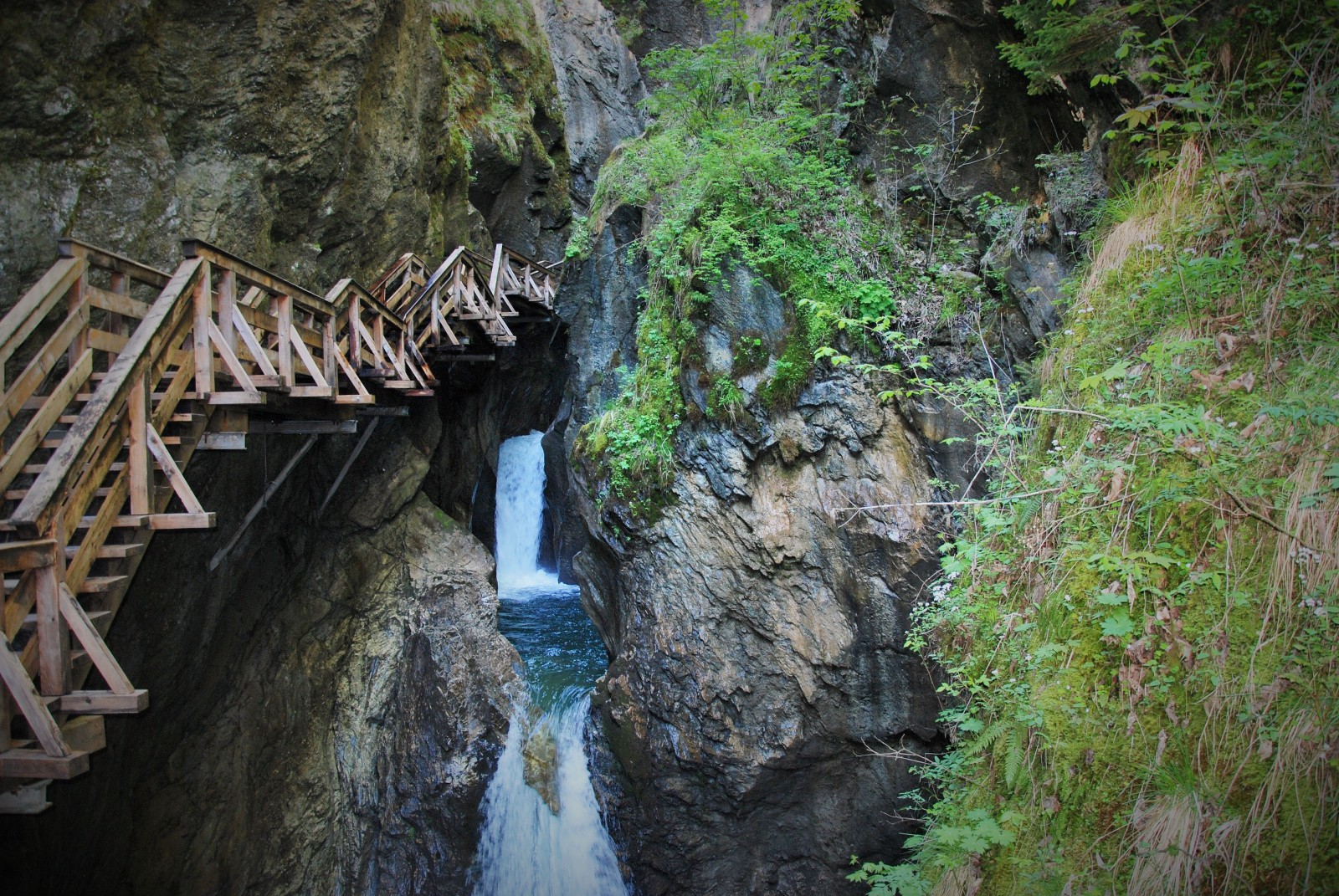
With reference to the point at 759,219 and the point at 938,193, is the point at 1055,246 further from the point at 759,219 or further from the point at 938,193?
the point at 759,219

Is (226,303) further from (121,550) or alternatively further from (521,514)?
(521,514)

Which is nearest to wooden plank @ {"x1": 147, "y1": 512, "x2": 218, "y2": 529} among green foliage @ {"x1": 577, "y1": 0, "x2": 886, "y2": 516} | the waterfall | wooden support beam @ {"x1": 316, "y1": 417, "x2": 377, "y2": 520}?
wooden support beam @ {"x1": 316, "y1": 417, "x2": 377, "y2": 520}

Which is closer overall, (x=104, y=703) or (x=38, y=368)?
(x=104, y=703)

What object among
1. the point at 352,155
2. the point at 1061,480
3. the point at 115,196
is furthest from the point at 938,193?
the point at 115,196

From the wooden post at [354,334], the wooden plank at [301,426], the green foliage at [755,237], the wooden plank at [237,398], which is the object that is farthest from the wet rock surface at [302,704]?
the green foliage at [755,237]

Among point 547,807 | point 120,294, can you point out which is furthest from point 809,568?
point 120,294

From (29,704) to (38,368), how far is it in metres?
2.11

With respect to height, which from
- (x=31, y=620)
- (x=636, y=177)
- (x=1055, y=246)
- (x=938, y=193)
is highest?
(x=636, y=177)

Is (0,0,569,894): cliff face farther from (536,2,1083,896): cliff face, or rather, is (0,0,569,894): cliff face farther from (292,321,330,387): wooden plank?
(536,2,1083,896): cliff face

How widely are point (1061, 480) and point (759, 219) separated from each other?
507 cm

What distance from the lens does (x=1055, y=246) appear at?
6.66m

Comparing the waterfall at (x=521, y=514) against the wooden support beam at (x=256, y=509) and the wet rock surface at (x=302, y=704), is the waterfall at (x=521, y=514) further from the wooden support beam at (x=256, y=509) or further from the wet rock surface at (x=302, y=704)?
the wooden support beam at (x=256, y=509)

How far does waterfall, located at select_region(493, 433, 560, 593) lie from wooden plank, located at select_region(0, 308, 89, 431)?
1224 cm

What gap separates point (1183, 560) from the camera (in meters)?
3.76
